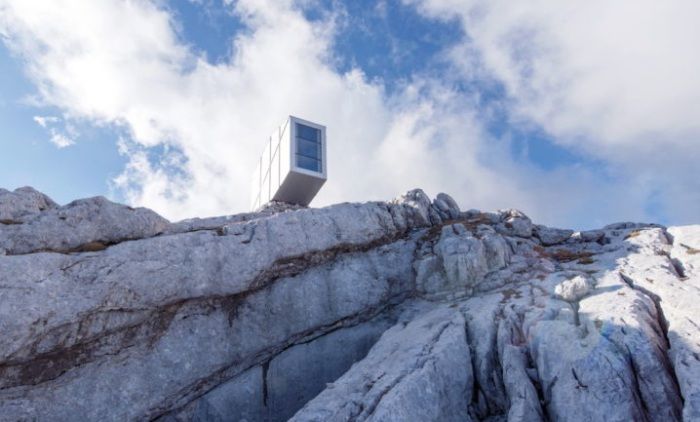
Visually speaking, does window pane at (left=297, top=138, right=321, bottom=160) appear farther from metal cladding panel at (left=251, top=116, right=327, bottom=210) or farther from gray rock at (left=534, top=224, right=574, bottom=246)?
gray rock at (left=534, top=224, right=574, bottom=246)

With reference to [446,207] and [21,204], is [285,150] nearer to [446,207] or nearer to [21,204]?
[446,207]

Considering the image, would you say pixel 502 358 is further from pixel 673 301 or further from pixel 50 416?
pixel 50 416

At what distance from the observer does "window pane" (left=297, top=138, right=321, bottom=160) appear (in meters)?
71.9

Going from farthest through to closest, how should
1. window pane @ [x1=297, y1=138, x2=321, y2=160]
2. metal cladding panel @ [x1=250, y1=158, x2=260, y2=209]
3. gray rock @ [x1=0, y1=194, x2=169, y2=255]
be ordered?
1. metal cladding panel @ [x1=250, y1=158, x2=260, y2=209]
2. window pane @ [x1=297, y1=138, x2=321, y2=160]
3. gray rock @ [x1=0, y1=194, x2=169, y2=255]

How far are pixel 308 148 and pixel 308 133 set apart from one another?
114 inches

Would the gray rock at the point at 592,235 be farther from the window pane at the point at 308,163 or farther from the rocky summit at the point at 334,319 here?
the window pane at the point at 308,163

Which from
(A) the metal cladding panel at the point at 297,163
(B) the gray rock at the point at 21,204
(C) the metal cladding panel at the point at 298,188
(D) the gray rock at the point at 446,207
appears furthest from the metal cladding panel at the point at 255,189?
(B) the gray rock at the point at 21,204

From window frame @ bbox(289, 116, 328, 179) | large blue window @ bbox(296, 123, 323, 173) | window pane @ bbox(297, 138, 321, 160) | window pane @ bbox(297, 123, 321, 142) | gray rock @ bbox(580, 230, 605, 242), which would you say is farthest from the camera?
window pane @ bbox(297, 123, 321, 142)

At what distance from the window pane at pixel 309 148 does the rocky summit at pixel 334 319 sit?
26.6 m

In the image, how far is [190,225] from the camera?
43.1 m

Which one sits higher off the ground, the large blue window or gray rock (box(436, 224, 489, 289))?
the large blue window

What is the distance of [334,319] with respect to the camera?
40031 millimetres

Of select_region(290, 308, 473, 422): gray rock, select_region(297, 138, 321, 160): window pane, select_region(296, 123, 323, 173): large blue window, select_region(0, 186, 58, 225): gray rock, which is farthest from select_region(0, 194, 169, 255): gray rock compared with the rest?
select_region(297, 138, 321, 160): window pane

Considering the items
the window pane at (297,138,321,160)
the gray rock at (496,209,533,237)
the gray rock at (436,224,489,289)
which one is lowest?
the gray rock at (436,224,489,289)
